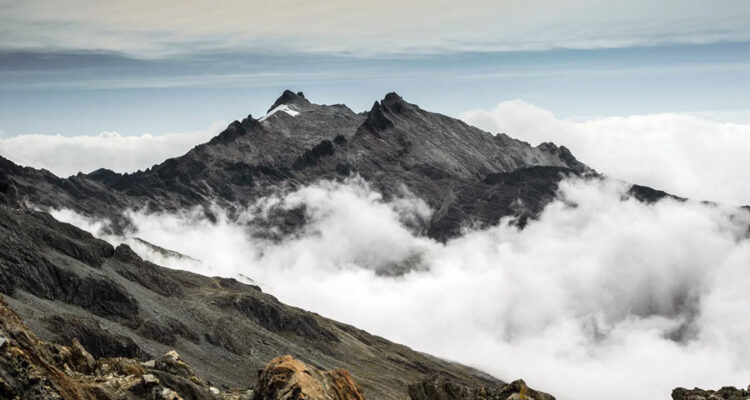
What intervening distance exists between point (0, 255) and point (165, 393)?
159m

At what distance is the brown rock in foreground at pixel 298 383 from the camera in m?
50.1

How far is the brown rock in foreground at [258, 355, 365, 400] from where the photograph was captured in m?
50.1

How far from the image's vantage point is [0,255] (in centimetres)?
18762

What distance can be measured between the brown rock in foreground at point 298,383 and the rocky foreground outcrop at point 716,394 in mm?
28602

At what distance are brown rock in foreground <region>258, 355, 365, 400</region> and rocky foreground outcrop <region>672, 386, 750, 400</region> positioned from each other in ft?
93.8

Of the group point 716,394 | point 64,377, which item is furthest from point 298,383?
point 716,394

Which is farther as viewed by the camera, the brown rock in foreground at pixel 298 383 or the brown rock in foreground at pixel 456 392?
the brown rock in foreground at pixel 456 392

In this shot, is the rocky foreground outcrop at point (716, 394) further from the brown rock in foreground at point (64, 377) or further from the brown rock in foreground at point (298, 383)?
the brown rock in foreground at point (64, 377)

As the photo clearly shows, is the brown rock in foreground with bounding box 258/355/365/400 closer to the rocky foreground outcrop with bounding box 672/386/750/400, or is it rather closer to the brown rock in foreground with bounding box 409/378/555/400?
the brown rock in foreground with bounding box 409/378/555/400

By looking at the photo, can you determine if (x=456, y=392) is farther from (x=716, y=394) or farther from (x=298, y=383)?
(x=298, y=383)

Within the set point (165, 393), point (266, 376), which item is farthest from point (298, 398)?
point (165, 393)

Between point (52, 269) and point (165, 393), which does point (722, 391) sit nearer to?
point (165, 393)

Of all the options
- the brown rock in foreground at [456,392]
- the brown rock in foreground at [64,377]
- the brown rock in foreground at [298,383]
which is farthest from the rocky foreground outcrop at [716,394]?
the brown rock in foreground at [64,377]

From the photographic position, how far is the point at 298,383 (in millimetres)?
50625
